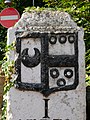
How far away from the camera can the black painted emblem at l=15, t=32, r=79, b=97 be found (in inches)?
168

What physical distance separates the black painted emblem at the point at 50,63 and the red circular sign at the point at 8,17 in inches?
126

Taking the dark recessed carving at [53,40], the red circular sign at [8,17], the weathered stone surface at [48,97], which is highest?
the red circular sign at [8,17]

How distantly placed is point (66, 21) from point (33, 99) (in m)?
0.83

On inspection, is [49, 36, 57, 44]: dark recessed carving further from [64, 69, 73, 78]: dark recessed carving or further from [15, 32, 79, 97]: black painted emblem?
[64, 69, 73, 78]: dark recessed carving

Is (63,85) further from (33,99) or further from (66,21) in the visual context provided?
(66,21)

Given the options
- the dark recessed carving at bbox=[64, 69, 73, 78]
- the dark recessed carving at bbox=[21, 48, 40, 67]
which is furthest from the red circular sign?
the dark recessed carving at bbox=[64, 69, 73, 78]

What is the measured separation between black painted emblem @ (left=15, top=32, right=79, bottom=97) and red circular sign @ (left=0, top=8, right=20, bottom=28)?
3.20 m

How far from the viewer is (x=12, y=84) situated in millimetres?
4289

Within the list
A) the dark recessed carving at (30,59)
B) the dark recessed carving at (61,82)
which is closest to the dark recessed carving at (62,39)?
the dark recessed carving at (30,59)

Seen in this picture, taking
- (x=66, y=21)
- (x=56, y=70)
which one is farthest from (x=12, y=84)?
(x=66, y=21)

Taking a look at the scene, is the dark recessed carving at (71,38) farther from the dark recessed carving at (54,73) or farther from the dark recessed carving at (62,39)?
the dark recessed carving at (54,73)

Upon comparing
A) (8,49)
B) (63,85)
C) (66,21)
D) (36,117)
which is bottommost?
(36,117)

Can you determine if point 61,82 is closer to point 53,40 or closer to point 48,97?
point 48,97

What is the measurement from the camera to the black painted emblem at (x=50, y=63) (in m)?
4.26
